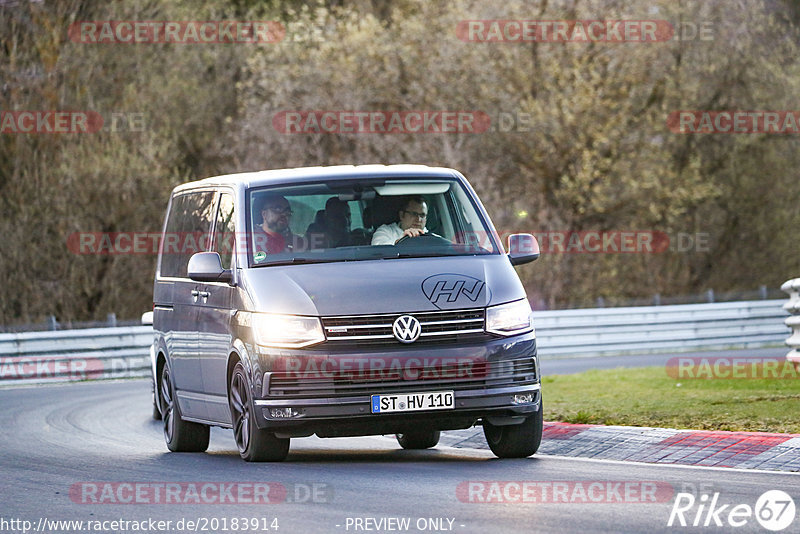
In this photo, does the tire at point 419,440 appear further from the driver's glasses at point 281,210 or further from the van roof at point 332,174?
the driver's glasses at point 281,210

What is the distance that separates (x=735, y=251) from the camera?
144ft

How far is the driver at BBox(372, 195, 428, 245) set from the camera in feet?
37.7

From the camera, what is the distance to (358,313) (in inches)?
414

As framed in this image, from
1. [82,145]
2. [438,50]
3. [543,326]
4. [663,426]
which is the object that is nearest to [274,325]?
[663,426]

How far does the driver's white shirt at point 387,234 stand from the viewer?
451 inches

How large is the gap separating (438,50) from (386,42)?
5.68ft

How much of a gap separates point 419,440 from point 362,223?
88.7 inches

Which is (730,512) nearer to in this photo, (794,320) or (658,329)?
(794,320)

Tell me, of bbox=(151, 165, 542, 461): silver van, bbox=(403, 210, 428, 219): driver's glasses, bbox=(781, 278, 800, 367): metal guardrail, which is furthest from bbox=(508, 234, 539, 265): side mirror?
bbox=(781, 278, 800, 367): metal guardrail

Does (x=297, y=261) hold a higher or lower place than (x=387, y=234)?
lower

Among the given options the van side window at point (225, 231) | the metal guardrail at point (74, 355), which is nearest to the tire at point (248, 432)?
the van side window at point (225, 231)

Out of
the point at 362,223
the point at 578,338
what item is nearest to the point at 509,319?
the point at 362,223

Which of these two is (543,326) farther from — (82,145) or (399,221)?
(399,221)

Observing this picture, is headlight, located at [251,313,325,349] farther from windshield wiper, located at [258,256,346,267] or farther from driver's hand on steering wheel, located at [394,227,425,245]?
driver's hand on steering wheel, located at [394,227,425,245]
